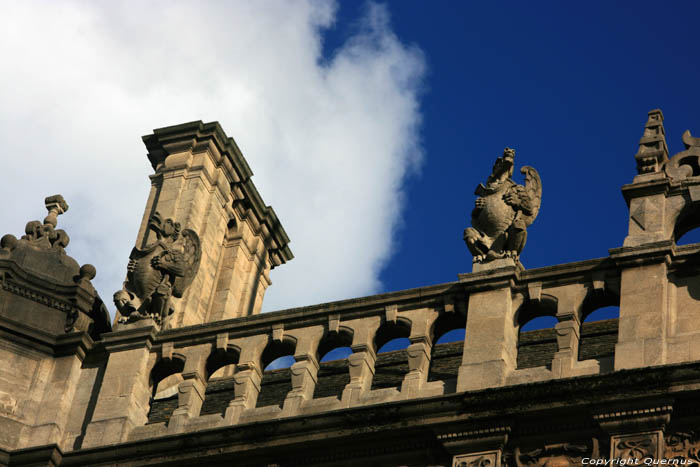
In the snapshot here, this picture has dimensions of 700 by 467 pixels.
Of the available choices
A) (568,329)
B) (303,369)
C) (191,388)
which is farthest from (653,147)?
(191,388)

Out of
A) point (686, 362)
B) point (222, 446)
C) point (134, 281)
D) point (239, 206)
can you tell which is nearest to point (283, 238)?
point (239, 206)

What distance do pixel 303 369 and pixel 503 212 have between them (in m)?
3.04

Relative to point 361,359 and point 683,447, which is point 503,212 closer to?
point 361,359

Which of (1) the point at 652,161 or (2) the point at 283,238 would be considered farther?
(2) the point at 283,238

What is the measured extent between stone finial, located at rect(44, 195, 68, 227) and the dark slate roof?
9.85 ft

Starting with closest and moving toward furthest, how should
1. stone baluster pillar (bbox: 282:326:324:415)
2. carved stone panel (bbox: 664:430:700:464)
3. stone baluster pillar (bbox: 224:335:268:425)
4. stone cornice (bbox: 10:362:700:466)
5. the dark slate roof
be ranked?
carved stone panel (bbox: 664:430:700:464) < stone cornice (bbox: 10:362:700:466) < stone baluster pillar (bbox: 282:326:324:415) < stone baluster pillar (bbox: 224:335:268:425) < the dark slate roof

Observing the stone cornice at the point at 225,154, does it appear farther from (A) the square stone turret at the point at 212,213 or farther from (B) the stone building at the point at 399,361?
(B) the stone building at the point at 399,361

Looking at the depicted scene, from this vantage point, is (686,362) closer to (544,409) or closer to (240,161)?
(544,409)

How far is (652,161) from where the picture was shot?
22.8 metres

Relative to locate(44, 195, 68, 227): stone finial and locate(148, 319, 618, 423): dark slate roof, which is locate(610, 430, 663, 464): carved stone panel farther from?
locate(44, 195, 68, 227): stone finial

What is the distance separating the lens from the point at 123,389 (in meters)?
23.7

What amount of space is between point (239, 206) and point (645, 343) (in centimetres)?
1222

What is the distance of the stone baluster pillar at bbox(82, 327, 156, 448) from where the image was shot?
76.5 feet

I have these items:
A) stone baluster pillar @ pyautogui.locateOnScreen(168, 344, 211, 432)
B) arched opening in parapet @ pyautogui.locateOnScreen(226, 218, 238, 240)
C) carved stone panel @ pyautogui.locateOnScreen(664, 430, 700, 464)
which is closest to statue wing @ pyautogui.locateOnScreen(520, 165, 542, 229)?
carved stone panel @ pyautogui.locateOnScreen(664, 430, 700, 464)
